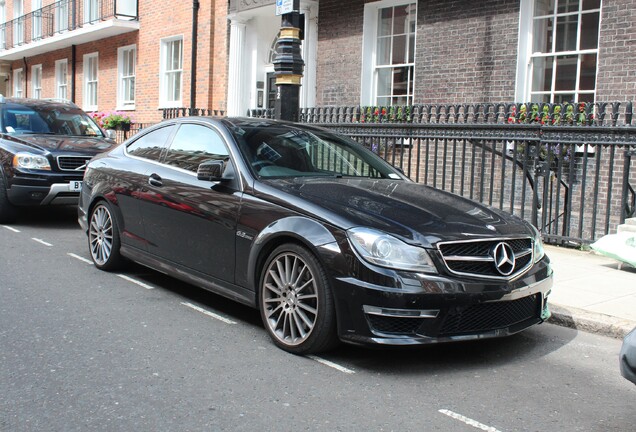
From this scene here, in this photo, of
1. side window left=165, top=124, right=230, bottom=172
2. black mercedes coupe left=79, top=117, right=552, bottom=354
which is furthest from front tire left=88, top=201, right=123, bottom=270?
side window left=165, top=124, right=230, bottom=172

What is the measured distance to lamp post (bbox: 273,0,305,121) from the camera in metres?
8.48

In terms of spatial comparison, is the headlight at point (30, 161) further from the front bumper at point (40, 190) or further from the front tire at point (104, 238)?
the front tire at point (104, 238)

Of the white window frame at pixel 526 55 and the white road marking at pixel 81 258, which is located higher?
the white window frame at pixel 526 55

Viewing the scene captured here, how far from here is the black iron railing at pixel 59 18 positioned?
2038 cm

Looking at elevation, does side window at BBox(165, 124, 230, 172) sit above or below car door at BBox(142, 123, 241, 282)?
above

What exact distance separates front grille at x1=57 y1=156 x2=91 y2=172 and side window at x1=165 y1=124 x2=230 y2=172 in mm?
4213

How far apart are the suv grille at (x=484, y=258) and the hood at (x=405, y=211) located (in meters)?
0.05

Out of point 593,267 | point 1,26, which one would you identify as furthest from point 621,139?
point 1,26

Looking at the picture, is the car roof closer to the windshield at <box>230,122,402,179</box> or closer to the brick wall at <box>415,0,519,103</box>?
the brick wall at <box>415,0,519,103</box>

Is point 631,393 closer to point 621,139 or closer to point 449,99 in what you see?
point 621,139

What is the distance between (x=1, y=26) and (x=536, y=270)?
3021 cm

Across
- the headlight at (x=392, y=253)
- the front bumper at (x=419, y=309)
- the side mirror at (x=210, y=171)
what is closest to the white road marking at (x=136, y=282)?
the side mirror at (x=210, y=171)

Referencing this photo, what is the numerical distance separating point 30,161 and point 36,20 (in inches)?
748

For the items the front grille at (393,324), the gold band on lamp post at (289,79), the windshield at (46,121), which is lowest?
the front grille at (393,324)
